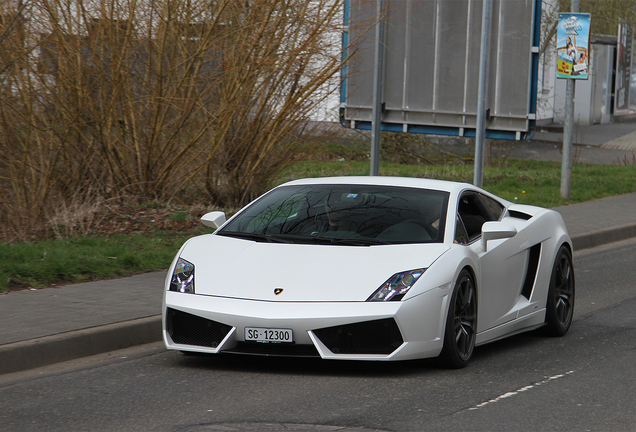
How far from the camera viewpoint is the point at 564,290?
772 cm

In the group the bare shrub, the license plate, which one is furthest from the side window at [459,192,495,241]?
the bare shrub

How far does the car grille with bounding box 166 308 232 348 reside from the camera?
19.2ft

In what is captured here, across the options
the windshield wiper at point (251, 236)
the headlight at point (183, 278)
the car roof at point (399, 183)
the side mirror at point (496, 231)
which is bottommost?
the headlight at point (183, 278)

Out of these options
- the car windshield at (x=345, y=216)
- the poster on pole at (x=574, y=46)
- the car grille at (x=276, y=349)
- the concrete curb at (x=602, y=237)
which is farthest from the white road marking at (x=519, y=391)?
the poster on pole at (x=574, y=46)

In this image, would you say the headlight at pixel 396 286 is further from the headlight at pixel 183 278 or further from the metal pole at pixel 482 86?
the metal pole at pixel 482 86

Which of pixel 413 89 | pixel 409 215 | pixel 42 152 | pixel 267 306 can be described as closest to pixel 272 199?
pixel 409 215

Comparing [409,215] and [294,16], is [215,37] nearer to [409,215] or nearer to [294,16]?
[294,16]

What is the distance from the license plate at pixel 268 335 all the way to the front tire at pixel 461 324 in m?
1.03

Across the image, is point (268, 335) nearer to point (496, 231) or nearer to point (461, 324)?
point (461, 324)

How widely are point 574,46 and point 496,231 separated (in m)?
11.0

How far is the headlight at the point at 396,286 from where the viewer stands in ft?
18.9

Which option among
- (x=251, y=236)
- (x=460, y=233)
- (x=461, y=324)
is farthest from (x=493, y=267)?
(x=251, y=236)

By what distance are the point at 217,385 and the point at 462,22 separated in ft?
39.5

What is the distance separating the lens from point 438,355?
6.01 meters
